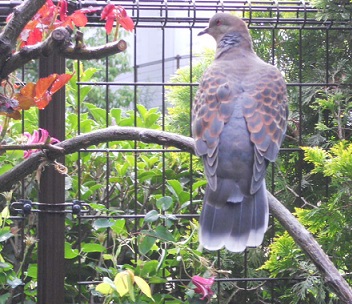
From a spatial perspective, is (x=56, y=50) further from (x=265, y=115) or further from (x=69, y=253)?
(x=69, y=253)

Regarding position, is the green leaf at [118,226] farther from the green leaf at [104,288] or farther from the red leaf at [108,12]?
the red leaf at [108,12]

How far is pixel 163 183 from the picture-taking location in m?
2.36

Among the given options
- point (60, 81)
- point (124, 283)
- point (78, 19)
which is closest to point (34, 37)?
point (78, 19)

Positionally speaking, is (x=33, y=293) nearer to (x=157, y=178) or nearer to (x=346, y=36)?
(x=157, y=178)

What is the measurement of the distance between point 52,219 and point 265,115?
82cm

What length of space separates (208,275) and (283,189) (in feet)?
1.92

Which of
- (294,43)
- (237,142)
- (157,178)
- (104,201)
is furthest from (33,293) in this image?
(294,43)

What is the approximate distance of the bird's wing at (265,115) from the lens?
1.70 meters

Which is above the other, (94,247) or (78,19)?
(78,19)

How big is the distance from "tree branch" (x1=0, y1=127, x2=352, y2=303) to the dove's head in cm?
63

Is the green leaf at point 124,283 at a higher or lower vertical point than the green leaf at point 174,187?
lower

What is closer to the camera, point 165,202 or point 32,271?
point 165,202

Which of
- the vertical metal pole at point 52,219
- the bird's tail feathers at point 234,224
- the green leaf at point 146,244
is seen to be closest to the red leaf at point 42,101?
the bird's tail feathers at point 234,224

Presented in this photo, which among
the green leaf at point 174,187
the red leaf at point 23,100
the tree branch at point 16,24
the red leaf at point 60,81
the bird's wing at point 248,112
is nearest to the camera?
the tree branch at point 16,24
